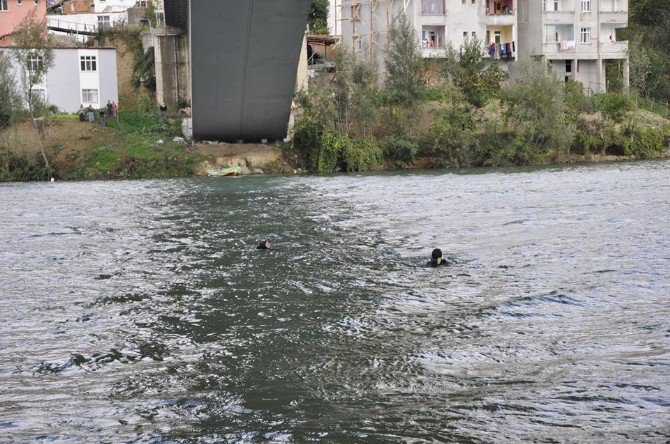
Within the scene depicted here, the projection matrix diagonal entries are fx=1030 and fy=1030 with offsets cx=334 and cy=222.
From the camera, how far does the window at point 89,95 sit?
73.4 metres

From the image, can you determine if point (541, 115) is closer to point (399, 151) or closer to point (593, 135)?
point (593, 135)

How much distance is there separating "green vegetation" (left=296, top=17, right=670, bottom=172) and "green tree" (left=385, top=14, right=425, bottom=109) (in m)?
0.07

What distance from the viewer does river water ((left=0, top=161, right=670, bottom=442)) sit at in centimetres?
1159

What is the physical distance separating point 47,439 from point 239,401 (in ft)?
7.52

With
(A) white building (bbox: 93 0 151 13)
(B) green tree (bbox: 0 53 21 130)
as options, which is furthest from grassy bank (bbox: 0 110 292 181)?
(A) white building (bbox: 93 0 151 13)

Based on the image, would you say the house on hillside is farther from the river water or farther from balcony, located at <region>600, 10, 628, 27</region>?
the river water

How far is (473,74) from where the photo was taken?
70.8 meters

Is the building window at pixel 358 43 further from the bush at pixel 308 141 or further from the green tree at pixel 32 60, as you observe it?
the green tree at pixel 32 60

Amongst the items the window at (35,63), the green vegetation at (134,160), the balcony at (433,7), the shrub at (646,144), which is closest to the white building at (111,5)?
the balcony at (433,7)

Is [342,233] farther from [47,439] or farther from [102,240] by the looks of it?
[47,439]

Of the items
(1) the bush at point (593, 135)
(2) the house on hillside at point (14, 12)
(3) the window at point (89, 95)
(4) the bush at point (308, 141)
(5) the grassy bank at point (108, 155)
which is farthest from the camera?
(2) the house on hillside at point (14, 12)

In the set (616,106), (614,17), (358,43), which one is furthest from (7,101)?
(614,17)

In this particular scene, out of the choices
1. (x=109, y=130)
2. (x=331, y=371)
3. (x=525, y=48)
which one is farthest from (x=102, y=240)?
(x=525, y=48)

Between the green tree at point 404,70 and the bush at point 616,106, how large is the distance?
12764mm
